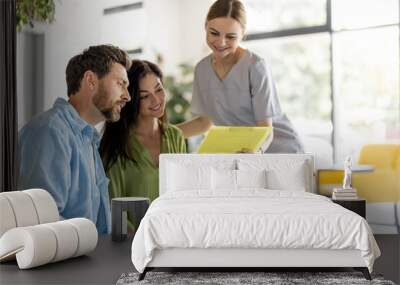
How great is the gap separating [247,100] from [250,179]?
3.14ft

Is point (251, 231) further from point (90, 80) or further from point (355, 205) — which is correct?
point (90, 80)

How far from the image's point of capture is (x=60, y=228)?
214 inches

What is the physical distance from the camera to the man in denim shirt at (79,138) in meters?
6.72

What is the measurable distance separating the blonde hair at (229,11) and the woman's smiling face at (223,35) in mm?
35

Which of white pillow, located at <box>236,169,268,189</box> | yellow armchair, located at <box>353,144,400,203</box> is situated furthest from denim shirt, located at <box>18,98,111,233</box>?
yellow armchair, located at <box>353,144,400,203</box>

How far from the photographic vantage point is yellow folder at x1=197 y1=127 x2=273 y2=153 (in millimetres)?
7246

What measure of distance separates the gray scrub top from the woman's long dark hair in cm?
52

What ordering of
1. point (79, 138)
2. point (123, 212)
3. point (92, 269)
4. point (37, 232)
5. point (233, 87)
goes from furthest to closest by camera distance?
1. point (233, 87)
2. point (79, 138)
3. point (123, 212)
4. point (92, 269)
5. point (37, 232)

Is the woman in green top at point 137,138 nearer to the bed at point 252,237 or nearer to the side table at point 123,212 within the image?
the side table at point 123,212

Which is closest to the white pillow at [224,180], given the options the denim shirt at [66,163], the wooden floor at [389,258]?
the denim shirt at [66,163]

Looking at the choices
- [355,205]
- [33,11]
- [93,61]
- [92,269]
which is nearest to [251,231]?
[92,269]

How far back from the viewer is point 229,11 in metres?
7.31

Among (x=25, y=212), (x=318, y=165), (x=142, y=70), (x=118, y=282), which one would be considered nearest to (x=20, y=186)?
(x=25, y=212)

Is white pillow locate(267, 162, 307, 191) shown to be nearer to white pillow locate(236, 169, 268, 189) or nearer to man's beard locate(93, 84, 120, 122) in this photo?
white pillow locate(236, 169, 268, 189)
